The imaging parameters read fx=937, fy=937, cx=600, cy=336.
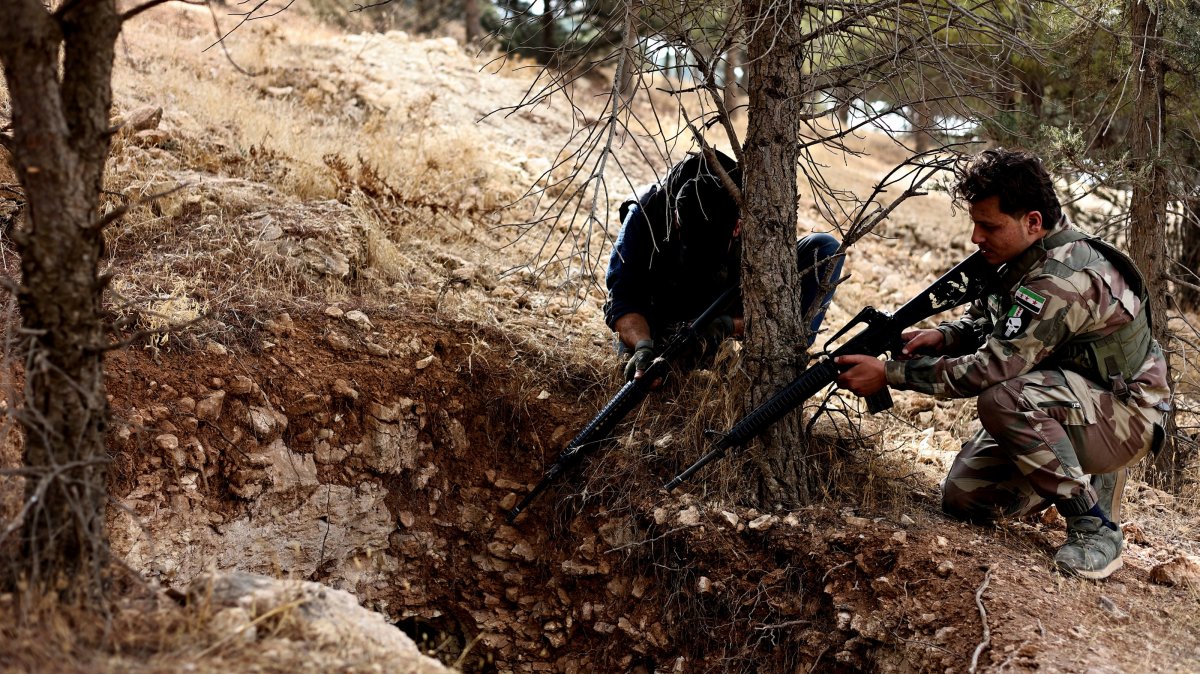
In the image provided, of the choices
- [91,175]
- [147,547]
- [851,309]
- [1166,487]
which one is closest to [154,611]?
[91,175]

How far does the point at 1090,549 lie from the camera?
353 centimetres

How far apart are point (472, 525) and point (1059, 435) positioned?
2.62 metres

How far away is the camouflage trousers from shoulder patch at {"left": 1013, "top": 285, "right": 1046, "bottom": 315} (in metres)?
0.28

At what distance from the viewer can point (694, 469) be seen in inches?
153

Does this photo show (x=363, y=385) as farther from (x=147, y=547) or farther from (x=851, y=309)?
(x=851, y=309)

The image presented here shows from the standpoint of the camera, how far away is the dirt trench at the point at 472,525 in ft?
11.9

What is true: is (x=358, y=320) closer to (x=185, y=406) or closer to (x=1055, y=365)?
(x=185, y=406)

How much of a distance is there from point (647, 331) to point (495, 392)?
81 centimetres

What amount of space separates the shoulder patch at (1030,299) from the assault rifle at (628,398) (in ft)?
4.03

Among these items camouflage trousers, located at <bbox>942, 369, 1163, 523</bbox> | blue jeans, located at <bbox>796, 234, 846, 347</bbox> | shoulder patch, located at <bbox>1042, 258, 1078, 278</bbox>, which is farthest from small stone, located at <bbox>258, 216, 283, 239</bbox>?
shoulder patch, located at <bbox>1042, 258, 1078, 278</bbox>

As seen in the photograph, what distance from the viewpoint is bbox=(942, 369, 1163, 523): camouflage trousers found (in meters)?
3.47

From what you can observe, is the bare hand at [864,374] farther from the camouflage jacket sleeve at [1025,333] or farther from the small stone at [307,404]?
the small stone at [307,404]

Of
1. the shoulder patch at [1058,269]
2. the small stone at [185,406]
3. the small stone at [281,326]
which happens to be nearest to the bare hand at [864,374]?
the shoulder patch at [1058,269]

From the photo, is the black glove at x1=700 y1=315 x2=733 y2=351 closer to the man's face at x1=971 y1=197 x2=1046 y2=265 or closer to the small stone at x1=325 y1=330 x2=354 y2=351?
the man's face at x1=971 y1=197 x2=1046 y2=265
